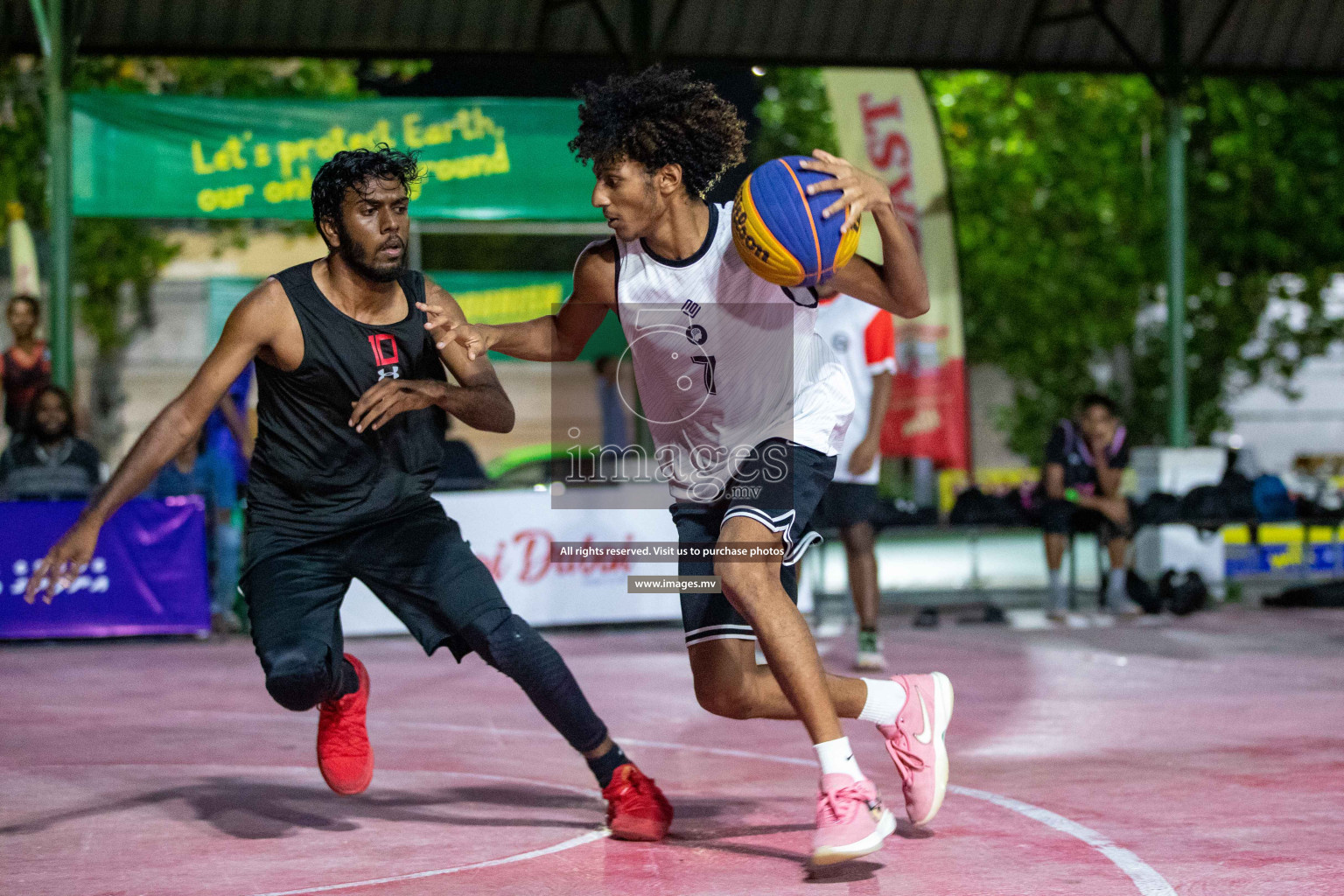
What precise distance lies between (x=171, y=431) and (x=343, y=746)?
1.23 metres

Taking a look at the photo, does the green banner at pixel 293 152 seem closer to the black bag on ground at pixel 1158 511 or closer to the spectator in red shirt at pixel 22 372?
the spectator in red shirt at pixel 22 372

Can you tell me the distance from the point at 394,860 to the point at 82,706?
412 centimetres

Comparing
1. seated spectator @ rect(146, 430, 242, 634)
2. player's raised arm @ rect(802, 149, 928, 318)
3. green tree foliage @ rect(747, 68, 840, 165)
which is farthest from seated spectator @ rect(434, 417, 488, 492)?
green tree foliage @ rect(747, 68, 840, 165)

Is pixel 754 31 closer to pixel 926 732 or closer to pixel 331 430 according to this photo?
pixel 331 430

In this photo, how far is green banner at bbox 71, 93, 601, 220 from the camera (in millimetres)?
12773

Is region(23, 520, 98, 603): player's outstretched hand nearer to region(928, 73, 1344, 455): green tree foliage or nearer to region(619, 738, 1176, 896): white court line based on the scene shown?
region(619, 738, 1176, 896): white court line

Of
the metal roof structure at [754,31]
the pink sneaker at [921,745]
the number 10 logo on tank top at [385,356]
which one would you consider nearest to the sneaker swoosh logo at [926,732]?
the pink sneaker at [921,745]

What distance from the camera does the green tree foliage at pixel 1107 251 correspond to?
25.8 m

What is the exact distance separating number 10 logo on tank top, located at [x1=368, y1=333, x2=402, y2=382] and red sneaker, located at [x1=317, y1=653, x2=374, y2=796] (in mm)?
1086

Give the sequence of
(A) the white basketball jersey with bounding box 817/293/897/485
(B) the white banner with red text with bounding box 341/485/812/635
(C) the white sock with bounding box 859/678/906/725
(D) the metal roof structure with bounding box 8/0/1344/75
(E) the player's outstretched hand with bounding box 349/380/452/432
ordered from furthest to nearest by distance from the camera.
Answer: (D) the metal roof structure with bounding box 8/0/1344/75 < (B) the white banner with red text with bounding box 341/485/812/635 < (A) the white basketball jersey with bounding box 817/293/897/485 < (C) the white sock with bounding box 859/678/906/725 < (E) the player's outstretched hand with bounding box 349/380/452/432

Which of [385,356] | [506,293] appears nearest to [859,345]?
[385,356]

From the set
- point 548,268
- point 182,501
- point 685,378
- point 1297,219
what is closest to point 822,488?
point 685,378

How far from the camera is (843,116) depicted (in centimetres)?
1561

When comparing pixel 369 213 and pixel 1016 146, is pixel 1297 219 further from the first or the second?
pixel 369 213
